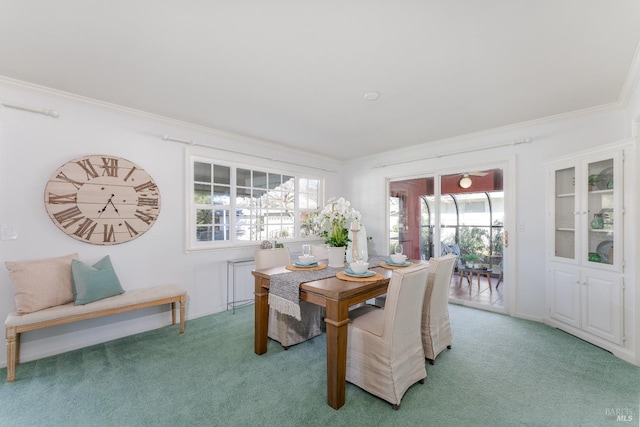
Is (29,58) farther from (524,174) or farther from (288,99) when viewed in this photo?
(524,174)

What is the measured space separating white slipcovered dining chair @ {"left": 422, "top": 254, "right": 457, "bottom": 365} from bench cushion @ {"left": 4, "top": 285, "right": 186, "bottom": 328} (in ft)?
8.54

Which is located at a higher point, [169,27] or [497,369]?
[169,27]

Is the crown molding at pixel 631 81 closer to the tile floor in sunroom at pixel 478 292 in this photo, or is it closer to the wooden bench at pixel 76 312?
the tile floor in sunroom at pixel 478 292

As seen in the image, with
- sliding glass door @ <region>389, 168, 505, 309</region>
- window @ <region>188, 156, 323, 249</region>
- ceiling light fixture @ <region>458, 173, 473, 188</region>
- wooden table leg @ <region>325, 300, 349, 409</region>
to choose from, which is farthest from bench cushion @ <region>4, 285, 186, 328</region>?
ceiling light fixture @ <region>458, 173, 473, 188</region>

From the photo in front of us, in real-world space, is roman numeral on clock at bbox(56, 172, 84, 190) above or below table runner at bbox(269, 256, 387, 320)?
above

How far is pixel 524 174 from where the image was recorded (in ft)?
11.8

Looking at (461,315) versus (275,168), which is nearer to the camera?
(461,315)

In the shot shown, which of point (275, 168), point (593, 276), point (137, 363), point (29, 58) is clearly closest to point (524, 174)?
point (593, 276)

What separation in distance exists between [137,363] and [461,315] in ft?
12.2

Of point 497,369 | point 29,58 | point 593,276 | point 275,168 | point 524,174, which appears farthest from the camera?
point 275,168

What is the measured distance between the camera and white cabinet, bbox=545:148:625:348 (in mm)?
2643

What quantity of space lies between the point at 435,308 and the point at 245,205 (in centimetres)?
298

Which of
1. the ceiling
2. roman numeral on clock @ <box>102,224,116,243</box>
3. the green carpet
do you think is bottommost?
the green carpet

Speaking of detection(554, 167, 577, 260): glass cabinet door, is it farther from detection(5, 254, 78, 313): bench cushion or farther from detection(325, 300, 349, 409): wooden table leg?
detection(5, 254, 78, 313): bench cushion
